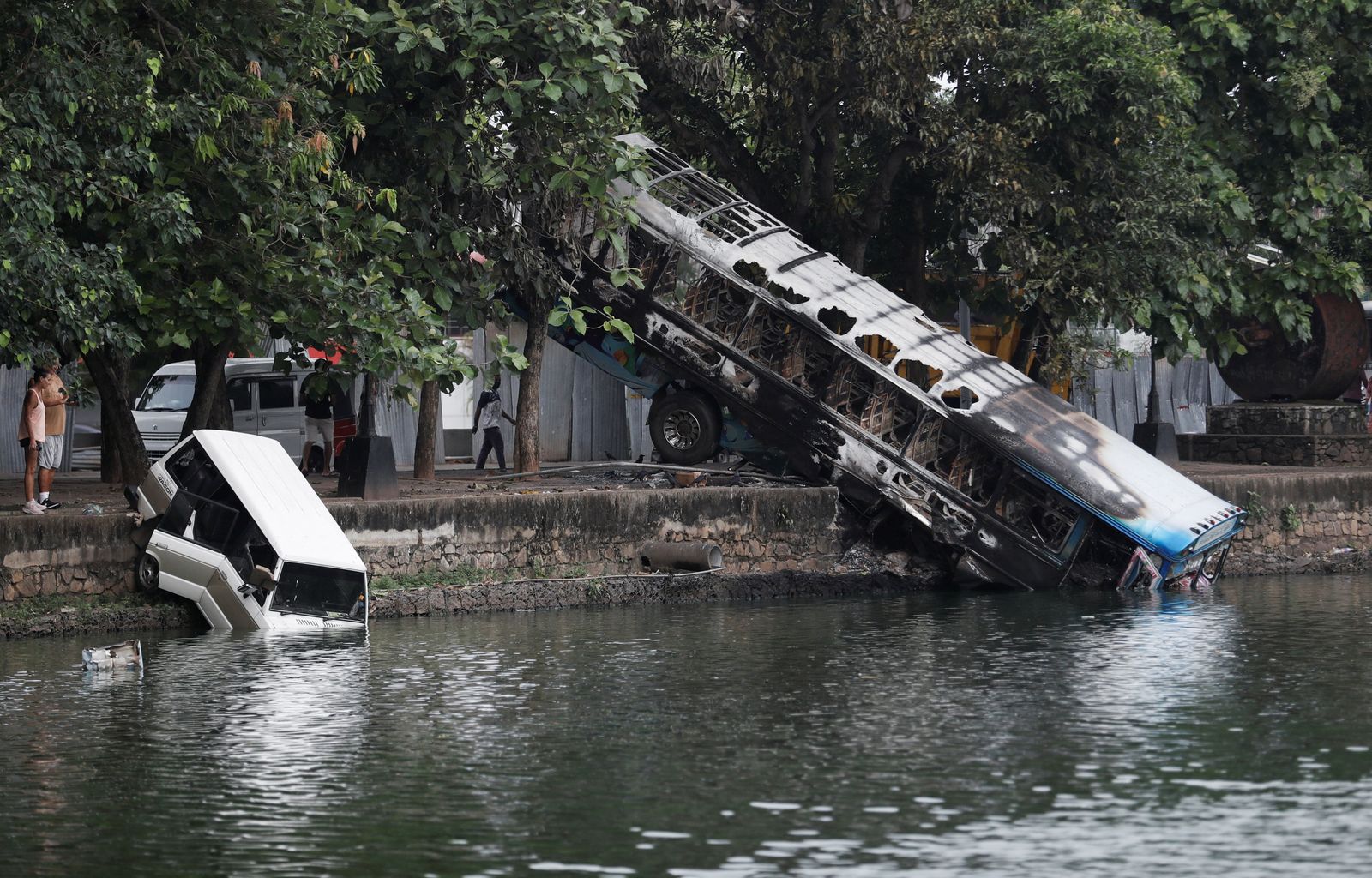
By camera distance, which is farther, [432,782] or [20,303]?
[20,303]

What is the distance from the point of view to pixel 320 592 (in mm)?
15984

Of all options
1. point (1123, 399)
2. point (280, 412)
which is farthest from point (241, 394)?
point (1123, 399)

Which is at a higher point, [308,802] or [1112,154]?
[1112,154]

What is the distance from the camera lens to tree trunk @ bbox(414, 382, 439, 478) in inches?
887

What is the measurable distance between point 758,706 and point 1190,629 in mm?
5583

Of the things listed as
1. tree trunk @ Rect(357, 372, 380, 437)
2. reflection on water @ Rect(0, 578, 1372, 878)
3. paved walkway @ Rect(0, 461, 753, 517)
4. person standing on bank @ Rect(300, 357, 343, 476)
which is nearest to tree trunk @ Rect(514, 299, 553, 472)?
paved walkway @ Rect(0, 461, 753, 517)

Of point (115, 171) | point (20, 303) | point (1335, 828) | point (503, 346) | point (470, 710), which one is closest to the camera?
point (1335, 828)

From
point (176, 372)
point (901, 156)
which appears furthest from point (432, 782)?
point (176, 372)

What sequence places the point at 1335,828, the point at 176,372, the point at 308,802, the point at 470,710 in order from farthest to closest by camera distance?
the point at 176,372 < the point at 470,710 < the point at 308,802 < the point at 1335,828

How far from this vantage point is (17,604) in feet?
52.6

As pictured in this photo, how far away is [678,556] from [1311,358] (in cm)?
1193

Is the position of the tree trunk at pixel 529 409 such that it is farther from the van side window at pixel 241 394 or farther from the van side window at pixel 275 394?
the van side window at pixel 241 394

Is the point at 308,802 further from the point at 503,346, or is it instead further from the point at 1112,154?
the point at 1112,154

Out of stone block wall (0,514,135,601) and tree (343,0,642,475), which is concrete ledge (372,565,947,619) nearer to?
stone block wall (0,514,135,601)
